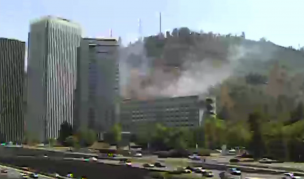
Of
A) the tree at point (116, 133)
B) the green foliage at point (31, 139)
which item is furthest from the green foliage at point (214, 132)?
the green foliage at point (31, 139)

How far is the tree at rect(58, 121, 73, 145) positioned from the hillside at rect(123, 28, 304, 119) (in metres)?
12.8

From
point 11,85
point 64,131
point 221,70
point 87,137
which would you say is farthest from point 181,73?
point 11,85

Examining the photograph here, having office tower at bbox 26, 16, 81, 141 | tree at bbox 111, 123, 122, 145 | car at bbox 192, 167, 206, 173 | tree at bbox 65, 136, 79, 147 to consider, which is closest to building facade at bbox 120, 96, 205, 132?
tree at bbox 111, 123, 122, 145

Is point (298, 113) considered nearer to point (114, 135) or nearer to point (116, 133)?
point (116, 133)

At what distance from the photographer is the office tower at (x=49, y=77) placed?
3431 cm

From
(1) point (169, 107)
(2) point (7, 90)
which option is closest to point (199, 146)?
(1) point (169, 107)

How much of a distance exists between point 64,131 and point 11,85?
12.2 m

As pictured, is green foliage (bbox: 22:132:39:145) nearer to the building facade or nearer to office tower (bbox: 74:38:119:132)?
office tower (bbox: 74:38:119:132)

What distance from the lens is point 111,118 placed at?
24031 millimetres

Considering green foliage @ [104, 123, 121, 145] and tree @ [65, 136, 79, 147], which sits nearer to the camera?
green foliage @ [104, 123, 121, 145]

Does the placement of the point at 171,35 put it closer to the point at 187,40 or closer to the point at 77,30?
the point at 187,40

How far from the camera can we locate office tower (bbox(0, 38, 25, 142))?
41812 mm

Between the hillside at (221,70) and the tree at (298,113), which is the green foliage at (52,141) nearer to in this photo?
the hillside at (221,70)

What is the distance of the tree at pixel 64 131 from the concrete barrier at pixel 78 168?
4.62 m
